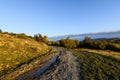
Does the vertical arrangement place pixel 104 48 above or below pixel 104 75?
below

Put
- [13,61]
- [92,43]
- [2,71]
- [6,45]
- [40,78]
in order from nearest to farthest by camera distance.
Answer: [40,78] → [2,71] → [13,61] → [6,45] → [92,43]

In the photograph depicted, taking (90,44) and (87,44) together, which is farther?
(87,44)

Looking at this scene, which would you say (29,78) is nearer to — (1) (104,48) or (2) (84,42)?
(1) (104,48)

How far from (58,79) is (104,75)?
562cm

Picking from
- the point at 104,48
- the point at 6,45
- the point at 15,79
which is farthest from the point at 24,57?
the point at 104,48

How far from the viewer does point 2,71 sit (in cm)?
3316

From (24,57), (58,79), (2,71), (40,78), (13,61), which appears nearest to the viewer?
(58,79)

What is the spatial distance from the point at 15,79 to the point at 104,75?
1183 centimetres

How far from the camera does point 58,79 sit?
23.5 meters

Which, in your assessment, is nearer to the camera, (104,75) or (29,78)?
(104,75)

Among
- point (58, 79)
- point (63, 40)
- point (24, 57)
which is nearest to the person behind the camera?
point (58, 79)

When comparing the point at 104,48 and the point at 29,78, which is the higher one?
the point at 29,78

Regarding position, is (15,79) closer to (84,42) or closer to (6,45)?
(6,45)

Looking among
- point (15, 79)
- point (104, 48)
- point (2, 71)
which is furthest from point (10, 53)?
point (104, 48)
